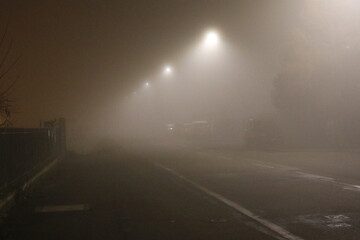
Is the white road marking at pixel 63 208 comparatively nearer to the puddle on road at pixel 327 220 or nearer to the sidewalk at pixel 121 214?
the sidewalk at pixel 121 214

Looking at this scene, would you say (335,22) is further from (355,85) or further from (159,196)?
(159,196)

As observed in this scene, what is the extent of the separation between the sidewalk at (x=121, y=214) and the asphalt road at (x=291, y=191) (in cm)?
62

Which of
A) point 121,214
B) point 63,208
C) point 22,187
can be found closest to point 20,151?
point 22,187

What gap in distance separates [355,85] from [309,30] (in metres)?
5.42

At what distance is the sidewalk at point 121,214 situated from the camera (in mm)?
9859

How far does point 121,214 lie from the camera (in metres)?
12.0

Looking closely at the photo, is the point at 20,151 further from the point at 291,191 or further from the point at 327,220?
the point at 327,220

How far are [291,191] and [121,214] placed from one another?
15.8 feet

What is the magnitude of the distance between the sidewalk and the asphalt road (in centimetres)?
62

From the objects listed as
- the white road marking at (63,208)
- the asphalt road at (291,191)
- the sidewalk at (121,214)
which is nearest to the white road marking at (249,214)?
the asphalt road at (291,191)

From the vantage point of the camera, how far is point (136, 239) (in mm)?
9328

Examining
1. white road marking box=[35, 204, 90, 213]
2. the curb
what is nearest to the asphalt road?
white road marking box=[35, 204, 90, 213]

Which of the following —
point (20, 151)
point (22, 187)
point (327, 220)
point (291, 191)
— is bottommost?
point (327, 220)

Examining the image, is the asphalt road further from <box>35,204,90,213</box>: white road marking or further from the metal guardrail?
the metal guardrail
